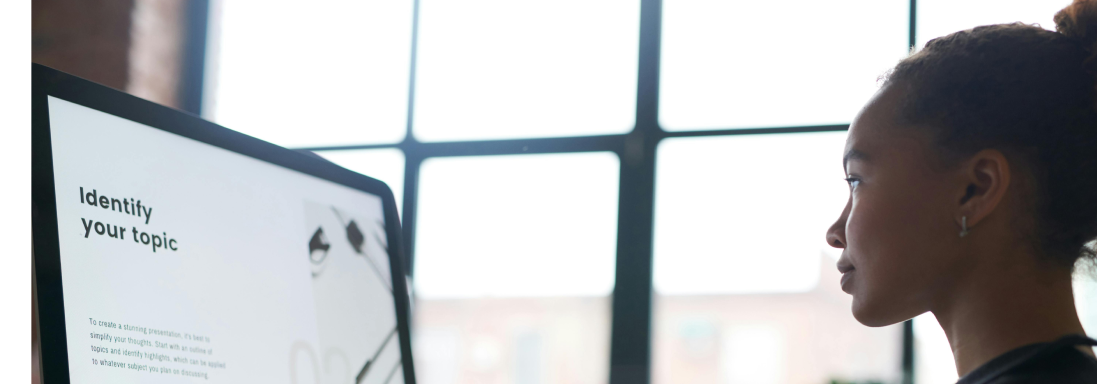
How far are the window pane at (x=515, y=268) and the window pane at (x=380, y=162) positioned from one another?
0.21 feet

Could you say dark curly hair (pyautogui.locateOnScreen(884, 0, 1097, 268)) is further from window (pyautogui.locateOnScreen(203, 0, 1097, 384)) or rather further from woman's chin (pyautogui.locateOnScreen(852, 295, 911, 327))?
window (pyautogui.locateOnScreen(203, 0, 1097, 384))

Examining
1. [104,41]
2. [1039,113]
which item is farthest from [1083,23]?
[104,41]

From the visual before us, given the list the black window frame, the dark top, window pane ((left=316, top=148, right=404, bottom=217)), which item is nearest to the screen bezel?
the dark top

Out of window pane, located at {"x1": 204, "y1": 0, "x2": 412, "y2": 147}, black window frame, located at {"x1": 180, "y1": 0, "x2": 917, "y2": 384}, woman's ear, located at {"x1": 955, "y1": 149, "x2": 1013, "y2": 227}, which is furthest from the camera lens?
window pane, located at {"x1": 204, "y1": 0, "x2": 412, "y2": 147}

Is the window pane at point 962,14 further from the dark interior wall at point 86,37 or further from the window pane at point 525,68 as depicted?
the dark interior wall at point 86,37

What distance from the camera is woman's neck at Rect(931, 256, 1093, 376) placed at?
0.66m

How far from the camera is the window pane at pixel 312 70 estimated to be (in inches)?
81.4

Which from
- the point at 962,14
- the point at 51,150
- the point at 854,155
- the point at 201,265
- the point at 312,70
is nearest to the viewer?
the point at 51,150

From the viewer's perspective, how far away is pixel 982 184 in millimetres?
661

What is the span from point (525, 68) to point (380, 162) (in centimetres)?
46

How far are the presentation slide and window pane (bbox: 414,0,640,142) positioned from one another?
112 cm

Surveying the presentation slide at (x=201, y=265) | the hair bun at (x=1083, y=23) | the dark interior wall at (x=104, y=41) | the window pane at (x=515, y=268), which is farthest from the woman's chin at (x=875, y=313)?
the dark interior wall at (x=104, y=41)

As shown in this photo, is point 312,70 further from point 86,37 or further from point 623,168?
point 623,168

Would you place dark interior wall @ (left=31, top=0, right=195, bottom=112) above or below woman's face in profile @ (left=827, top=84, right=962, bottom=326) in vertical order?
above
